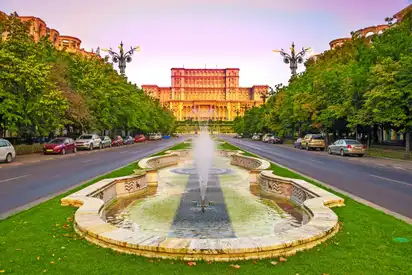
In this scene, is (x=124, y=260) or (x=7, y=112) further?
(x=7, y=112)

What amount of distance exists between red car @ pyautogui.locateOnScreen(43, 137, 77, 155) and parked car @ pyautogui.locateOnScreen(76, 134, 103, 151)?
403 centimetres

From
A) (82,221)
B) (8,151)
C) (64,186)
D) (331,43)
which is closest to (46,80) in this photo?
(8,151)

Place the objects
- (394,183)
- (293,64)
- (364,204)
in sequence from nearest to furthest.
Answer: (364,204) < (394,183) < (293,64)

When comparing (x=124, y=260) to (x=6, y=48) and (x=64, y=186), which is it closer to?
(x=64, y=186)

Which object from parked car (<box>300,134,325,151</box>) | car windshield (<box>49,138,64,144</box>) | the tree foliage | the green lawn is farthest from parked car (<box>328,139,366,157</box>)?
the green lawn

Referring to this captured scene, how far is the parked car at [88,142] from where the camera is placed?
4212 centimetres

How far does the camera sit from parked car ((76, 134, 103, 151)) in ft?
138

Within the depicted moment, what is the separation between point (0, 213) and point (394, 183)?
1443cm

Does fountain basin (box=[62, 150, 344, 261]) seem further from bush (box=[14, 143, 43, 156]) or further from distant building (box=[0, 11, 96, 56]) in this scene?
distant building (box=[0, 11, 96, 56])

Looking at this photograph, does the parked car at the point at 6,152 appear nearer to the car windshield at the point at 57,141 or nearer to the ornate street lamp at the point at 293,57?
the car windshield at the point at 57,141

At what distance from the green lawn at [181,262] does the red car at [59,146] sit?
2821 centimetres

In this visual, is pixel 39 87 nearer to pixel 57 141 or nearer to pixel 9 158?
pixel 9 158

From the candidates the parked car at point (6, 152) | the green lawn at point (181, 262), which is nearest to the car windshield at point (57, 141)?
the parked car at point (6, 152)

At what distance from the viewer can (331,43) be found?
14612 cm
